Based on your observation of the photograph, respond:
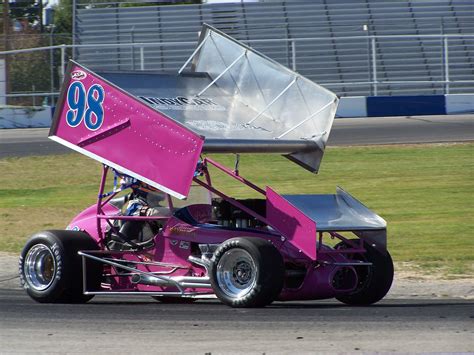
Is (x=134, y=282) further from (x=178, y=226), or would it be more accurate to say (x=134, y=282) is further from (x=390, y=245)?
(x=390, y=245)

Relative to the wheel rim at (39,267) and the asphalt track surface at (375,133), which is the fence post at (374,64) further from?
the wheel rim at (39,267)

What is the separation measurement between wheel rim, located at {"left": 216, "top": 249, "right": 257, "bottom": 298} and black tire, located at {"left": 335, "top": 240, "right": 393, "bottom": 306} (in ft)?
3.46

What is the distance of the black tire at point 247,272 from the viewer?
9.07m

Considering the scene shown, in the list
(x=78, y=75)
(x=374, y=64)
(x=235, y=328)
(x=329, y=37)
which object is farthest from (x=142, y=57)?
(x=235, y=328)

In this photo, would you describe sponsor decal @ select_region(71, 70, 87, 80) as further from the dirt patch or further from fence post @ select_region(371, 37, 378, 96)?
fence post @ select_region(371, 37, 378, 96)

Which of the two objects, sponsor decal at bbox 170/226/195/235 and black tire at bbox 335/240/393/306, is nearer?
black tire at bbox 335/240/393/306

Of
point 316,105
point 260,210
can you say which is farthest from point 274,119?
point 260,210

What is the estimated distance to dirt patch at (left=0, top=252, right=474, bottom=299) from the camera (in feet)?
36.2

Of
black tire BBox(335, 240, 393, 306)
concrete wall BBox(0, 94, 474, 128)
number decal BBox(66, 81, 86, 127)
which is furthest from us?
concrete wall BBox(0, 94, 474, 128)

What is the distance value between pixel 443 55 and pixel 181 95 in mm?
18986

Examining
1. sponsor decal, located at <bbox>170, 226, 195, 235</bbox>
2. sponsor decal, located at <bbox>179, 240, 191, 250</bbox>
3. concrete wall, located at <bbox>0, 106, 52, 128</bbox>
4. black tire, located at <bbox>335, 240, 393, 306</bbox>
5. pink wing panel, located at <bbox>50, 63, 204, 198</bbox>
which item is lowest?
black tire, located at <bbox>335, 240, 393, 306</bbox>

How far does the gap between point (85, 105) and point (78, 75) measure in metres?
0.33

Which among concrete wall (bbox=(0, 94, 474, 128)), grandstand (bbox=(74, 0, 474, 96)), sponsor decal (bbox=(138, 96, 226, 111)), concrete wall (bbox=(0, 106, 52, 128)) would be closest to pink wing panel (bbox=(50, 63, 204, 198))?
sponsor decal (bbox=(138, 96, 226, 111))

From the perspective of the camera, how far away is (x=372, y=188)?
19.0 m
